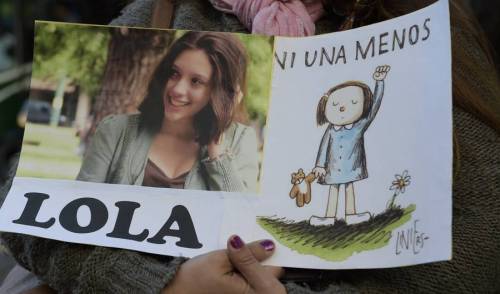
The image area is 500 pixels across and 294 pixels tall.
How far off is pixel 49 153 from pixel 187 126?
0.17 meters

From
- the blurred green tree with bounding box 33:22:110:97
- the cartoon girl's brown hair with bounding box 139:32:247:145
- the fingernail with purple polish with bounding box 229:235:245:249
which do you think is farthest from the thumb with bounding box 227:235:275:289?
the blurred green tree with bounding box 33:22:110:97

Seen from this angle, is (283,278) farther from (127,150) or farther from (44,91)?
(44,91)

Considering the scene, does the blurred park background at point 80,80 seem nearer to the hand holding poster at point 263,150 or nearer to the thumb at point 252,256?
the hand holding poster at point 263,150

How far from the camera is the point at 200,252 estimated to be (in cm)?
89

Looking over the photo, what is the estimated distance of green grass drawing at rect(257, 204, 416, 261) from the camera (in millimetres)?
835

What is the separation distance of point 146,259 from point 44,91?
0.26m

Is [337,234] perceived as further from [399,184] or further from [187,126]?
[187,126]

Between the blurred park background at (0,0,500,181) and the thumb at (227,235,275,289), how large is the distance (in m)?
0.24

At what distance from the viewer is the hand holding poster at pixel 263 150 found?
842 millimetres

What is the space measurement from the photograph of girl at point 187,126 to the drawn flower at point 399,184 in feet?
0.52

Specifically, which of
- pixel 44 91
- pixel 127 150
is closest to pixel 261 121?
pixel 127 150

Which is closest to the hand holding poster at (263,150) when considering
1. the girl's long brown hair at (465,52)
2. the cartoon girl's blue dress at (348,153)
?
the cartoon girl's blue dress at (348,153)

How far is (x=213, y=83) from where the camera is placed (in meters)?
0.95
